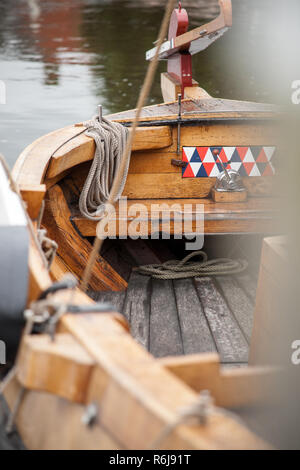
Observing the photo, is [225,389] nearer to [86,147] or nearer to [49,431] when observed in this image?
[49,431]

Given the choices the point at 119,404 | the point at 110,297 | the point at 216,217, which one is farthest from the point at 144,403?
the point at 216,217

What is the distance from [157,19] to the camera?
19938mm

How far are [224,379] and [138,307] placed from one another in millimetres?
1600

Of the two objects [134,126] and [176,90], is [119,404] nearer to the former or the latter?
[134,126]

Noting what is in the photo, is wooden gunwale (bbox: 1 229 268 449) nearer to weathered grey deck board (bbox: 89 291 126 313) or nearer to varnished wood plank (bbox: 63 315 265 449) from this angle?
varnished wood plank (bbox: 63 315 265 449)

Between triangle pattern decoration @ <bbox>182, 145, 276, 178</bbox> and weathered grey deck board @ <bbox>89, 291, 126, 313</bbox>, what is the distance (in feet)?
2.83

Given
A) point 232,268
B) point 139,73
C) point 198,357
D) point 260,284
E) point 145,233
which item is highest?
point 198,357

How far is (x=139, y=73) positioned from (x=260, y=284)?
11.4 meters

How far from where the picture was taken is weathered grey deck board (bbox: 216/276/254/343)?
8.16 ft

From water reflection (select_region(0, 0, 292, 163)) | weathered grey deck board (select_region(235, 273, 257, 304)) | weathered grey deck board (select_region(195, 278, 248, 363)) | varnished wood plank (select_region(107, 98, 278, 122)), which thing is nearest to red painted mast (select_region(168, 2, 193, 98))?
varnished wood plank (select_region(107, 98, 278, 122))

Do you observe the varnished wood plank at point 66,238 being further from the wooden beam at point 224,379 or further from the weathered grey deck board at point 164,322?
the wooden beam at point 224,379

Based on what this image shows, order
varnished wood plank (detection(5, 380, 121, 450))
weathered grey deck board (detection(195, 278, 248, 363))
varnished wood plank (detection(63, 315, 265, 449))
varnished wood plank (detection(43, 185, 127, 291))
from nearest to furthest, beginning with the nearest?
varnished wood plank (detection(63, 315, 265, 449)) → varnished wood plank (detection(5, 380, 121, 450)) → weathered grey deck board (detection(195, 278, 248, 363)) → varnished wood plank (detection(43, 185, 127, 291))
